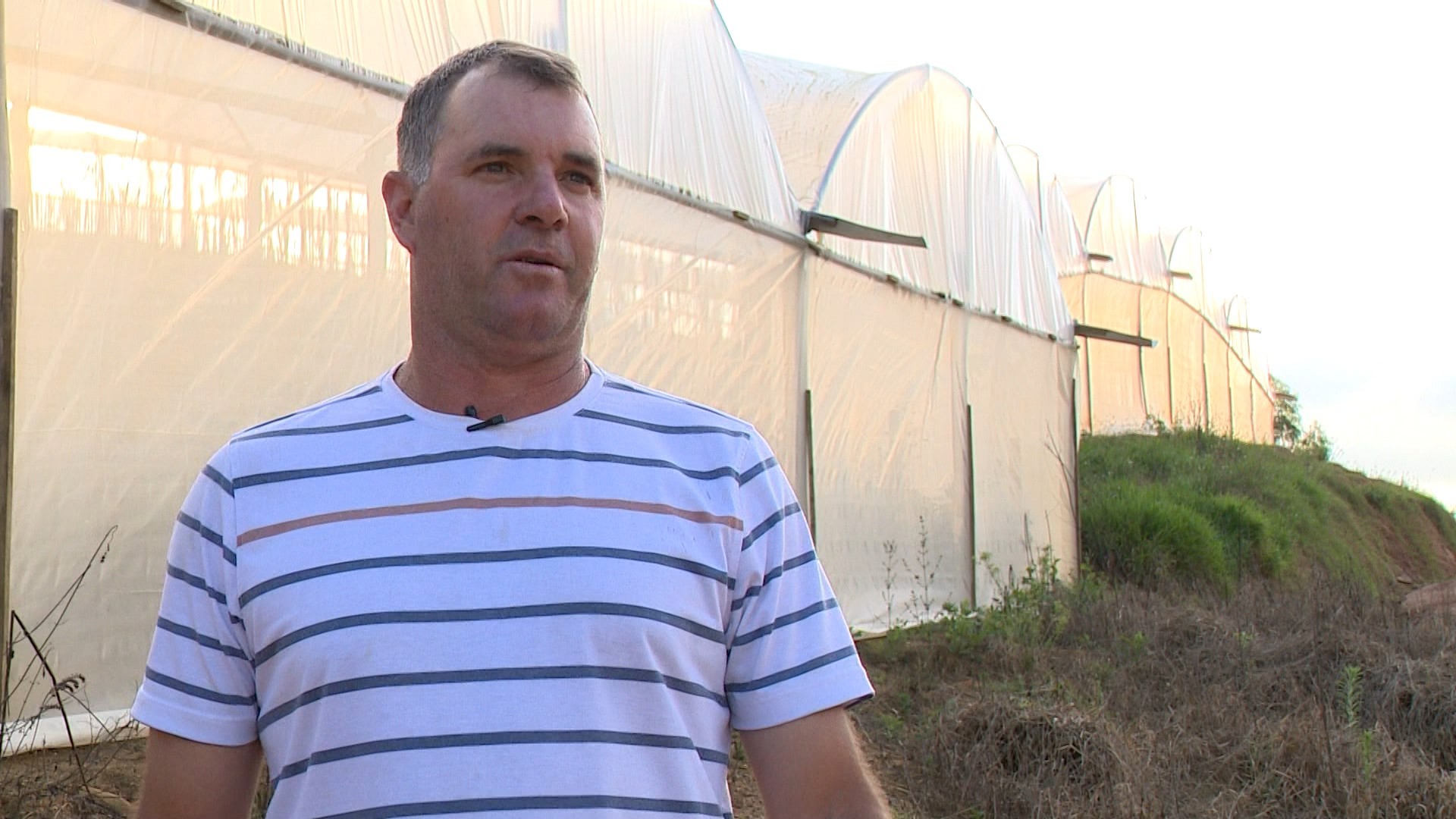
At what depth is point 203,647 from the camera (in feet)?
5.02

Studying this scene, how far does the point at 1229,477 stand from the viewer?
18.3 meters

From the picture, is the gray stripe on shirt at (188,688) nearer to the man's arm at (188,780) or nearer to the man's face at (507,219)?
the man's arm at (188,780)

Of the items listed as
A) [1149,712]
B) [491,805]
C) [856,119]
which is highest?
[856,119]

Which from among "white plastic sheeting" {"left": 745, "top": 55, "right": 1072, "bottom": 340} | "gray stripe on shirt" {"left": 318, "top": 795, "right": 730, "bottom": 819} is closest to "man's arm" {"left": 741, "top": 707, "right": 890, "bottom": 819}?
"gray stripe on shirt" {"left": 318, "top": 795, "right": 730, "bottom": 819}

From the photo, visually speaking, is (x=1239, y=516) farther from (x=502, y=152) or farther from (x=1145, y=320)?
(x=502, y=152)

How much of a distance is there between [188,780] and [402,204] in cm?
76

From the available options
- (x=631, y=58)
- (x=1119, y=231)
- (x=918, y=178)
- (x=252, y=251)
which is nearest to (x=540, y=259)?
(x=252, y=251)

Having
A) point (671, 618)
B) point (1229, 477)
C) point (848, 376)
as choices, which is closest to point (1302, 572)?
point (1229, 477)

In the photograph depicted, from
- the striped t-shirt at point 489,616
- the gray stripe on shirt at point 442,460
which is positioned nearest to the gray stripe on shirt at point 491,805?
the striped t-shirt at point 489,616

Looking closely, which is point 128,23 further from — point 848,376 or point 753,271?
point 848,376

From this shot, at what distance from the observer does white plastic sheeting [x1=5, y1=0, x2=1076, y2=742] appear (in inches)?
148

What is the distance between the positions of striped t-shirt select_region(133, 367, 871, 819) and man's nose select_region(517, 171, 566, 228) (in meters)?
0.23

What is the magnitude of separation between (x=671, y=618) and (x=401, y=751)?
1.07 feet

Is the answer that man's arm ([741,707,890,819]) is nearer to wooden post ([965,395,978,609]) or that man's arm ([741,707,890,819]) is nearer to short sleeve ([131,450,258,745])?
short sleeve ([131,450,258,745])
